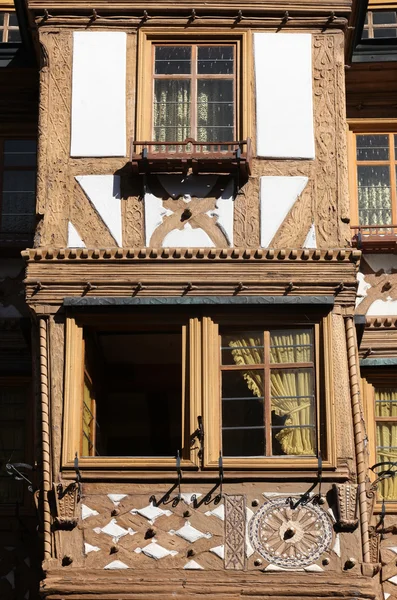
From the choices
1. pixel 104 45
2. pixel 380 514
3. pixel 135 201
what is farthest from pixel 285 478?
pixel 104 45

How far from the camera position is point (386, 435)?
17000 millimetres

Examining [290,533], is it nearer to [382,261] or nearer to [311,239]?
[311,239]

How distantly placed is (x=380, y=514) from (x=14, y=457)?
403 centimetres

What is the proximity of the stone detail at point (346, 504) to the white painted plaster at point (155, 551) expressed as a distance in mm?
1618

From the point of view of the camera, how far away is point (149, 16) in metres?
16.9

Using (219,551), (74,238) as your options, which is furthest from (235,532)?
(74,238)

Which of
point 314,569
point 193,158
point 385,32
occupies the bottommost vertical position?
point 314,569

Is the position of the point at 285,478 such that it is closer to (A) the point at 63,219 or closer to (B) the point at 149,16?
(A) the point at 63,219

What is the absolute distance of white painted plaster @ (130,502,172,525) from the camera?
48.7ft

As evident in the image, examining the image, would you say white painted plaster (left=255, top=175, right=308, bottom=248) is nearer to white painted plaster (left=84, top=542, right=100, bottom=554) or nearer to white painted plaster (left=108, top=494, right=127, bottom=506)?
white painted plaster (left=108, top=494, right=127, bottom=506)

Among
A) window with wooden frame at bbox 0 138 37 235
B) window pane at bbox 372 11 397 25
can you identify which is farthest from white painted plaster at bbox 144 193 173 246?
window pane at bbox 372 11 397 25

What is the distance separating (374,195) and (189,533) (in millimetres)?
5354

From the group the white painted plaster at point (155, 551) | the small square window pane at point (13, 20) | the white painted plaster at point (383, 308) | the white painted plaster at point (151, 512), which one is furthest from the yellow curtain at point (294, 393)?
the small square window pane at point (13, 20)

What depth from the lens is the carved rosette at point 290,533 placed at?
14.7 metres
